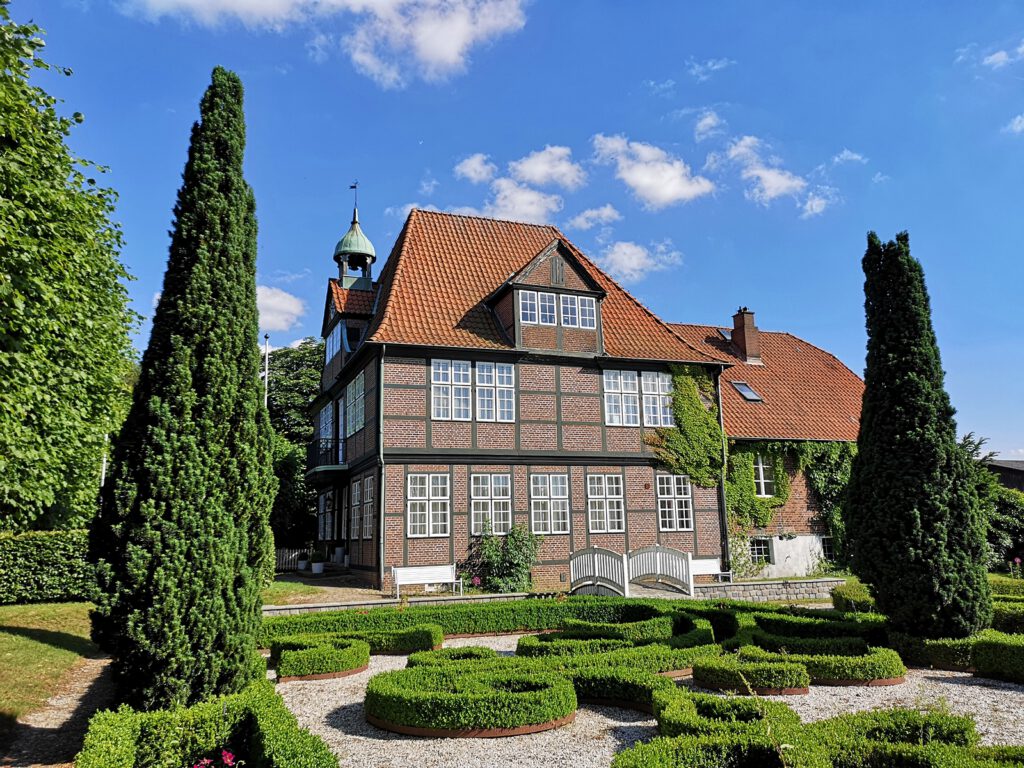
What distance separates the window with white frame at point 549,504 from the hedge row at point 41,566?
37.2ft

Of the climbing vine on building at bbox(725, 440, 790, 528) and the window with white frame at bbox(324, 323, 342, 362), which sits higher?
the window with white frame at bbox(324, 323, 342, 362)

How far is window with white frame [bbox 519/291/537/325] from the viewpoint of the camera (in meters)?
21.5

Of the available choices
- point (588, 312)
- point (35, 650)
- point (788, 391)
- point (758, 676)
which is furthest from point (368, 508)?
point (788, 391)

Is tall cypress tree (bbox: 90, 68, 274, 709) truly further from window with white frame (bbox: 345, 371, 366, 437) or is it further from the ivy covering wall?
the ivy covering wall

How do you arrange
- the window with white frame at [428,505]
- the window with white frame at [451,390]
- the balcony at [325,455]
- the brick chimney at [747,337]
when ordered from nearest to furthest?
the window with white frame at [428,505] < the window with white frame at [451,390] < the balcony at [325,455] < the brick chimney at [747,337]

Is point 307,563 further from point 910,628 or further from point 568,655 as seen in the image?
point 910,628

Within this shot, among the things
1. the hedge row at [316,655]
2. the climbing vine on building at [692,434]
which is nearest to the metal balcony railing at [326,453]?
the climbing vine on building at [692,434]

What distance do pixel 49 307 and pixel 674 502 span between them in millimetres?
17214

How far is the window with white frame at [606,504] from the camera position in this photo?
70.6 feet

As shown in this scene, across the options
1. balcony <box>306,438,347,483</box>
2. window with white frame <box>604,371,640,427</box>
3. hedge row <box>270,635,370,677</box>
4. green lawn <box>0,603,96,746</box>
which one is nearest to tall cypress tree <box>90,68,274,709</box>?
green lawn <box>0,603,96,746</box>

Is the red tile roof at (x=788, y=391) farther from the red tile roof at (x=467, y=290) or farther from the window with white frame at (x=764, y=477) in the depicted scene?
the red tile roof at (x=467, y=290)

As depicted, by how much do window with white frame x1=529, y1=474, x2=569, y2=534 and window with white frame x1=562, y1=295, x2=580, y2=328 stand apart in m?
4.62

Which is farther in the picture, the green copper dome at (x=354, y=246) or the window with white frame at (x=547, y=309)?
the green copper dome at (x=354, y=246)

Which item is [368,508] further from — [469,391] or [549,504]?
[549,504]
